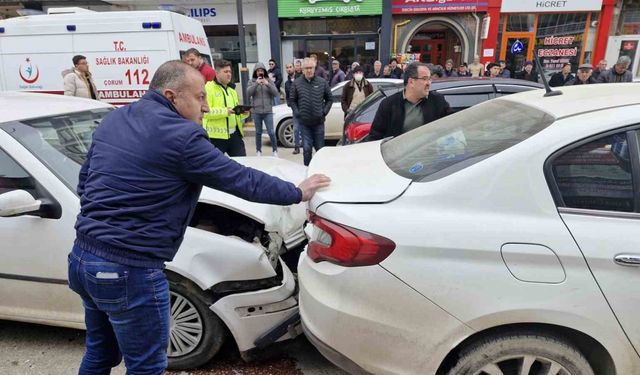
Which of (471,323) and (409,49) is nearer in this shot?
(471,323)

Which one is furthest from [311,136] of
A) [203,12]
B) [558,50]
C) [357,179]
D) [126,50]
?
[558,50]

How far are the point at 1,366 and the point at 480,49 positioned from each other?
1397cm

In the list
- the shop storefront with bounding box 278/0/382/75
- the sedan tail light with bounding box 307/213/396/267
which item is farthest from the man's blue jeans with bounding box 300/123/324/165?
the shop storefront with bounding box 278/0/382/75

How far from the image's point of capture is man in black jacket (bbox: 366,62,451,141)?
3.58 m

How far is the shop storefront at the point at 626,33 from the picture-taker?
13.3 m

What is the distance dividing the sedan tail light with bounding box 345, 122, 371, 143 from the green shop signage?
892 cm

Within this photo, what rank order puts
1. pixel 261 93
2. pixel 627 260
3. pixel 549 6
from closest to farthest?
pixel 627 260 < pixel 261 93 < pixel 549 6

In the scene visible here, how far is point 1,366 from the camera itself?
2.59 metres

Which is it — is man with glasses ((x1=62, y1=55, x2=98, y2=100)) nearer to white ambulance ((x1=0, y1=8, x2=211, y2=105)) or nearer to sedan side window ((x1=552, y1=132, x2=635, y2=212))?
white ambulance ((x1=0, y1=8, x2=211, y2=105))

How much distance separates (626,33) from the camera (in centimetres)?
1339

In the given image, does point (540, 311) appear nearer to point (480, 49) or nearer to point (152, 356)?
point (152, 356)

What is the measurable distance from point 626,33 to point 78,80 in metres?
15.0

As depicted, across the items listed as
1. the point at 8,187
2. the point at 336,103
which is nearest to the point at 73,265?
the point at 8,187

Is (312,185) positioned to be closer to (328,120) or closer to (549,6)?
(328,120)
